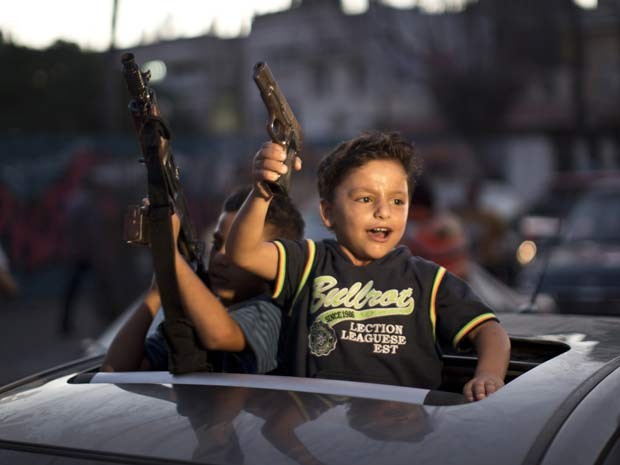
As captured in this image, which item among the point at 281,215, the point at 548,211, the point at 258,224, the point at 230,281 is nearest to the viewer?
the point at 258,224

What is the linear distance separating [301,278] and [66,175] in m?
14.0

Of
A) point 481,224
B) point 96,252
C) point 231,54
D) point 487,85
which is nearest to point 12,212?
point 96,252

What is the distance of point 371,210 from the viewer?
8.44 feet

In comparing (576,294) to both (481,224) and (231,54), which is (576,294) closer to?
(481,224)

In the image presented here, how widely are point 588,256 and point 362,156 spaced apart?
6.69 m

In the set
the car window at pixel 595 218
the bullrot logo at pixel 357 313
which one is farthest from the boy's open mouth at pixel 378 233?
the car window at pixel 595 218

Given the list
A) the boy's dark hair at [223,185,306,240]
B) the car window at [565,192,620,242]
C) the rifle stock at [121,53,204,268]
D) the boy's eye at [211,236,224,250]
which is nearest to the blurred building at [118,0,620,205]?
the car window at [565,192,620,242]

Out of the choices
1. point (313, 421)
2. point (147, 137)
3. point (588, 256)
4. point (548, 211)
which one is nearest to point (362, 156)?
point (147, 137)

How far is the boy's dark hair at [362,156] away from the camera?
2.61 meters

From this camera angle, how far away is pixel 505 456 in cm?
157

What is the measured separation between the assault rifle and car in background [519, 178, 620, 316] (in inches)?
231

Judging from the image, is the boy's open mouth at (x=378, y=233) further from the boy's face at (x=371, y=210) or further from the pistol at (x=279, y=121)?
the pistol at (x=279, y=121)

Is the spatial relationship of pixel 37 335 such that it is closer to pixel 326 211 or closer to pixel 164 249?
pixel 326 211

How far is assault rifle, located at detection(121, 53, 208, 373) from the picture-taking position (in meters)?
2.17
